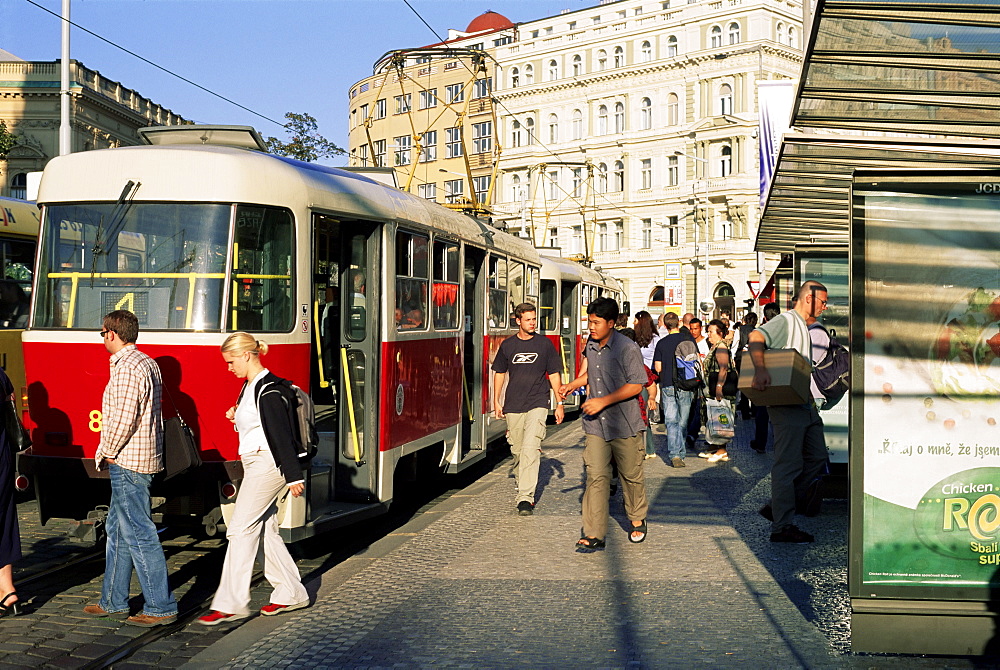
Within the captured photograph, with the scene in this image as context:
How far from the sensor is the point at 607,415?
8859 millimetres

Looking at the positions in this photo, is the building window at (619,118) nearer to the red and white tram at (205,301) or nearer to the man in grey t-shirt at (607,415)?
the red and white tram at (205,301)

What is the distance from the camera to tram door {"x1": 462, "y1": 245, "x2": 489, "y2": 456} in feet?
43.7

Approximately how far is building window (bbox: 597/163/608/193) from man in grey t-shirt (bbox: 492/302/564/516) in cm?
6366

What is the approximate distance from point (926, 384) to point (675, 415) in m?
9.01

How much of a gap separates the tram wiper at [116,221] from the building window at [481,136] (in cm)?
7143

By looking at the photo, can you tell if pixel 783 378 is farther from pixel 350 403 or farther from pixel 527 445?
pixel 350 403

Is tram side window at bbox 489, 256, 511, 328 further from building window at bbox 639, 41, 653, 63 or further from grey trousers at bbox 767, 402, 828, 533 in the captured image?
building window at bbox 639, 41, 653, 63

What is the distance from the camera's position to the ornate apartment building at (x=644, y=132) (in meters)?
65.2

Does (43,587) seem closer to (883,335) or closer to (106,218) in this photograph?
(106,218)

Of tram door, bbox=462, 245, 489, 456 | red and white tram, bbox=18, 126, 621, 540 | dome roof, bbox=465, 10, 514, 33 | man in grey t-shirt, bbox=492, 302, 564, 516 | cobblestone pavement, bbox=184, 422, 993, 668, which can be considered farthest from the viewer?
dome roof, bbox=465, 10, 514, 33

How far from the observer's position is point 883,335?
552 cm

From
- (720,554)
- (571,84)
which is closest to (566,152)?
(571,84)

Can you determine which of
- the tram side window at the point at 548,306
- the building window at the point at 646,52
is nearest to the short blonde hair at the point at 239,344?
the tram side window at the point at 548,306

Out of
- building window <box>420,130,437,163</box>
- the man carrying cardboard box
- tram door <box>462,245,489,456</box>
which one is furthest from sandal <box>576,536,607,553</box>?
building window <box>420,130,437,163</box>
